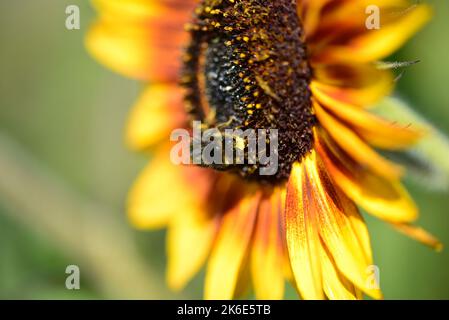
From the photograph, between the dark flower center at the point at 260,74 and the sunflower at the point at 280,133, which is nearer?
the sunflower at the point at 280,133

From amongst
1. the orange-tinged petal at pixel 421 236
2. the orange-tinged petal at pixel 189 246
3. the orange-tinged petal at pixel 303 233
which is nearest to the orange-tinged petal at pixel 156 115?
the orange-tinged petal at pixel 189 246

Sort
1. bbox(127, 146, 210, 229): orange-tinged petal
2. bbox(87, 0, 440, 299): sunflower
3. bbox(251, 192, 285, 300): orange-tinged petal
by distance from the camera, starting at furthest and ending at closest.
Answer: bbox(127, 146, 210, 229): orange-tinged petal < bbox(251, 192, 285, 300): orange-tinged petal < bbox(87, 0, 440, 299): sunflower

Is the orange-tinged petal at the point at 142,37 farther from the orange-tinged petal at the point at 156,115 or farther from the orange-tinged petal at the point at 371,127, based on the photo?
the orange-tinged petal at the point at 371,127

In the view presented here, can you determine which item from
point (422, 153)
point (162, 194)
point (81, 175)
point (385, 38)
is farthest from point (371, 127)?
point (81, 175)

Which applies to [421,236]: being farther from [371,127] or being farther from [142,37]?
[142,37]

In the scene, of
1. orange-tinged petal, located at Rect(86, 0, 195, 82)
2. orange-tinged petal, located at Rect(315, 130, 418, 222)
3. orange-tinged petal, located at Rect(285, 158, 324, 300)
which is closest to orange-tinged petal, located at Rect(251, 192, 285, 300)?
orange-tinged petal, located at Rect(285, 158, 324, 300)

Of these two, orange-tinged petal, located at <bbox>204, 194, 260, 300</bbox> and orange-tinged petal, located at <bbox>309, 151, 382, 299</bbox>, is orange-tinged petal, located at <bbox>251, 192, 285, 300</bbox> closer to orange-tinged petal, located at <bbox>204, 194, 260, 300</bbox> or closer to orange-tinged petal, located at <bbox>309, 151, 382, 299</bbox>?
orange-tinged petal, located at <bbox>204, 194, 260, 300</bbox>
